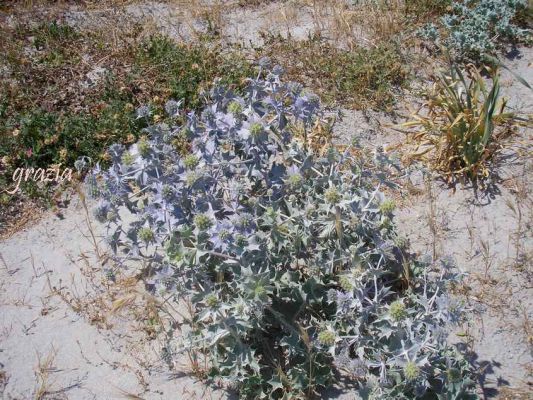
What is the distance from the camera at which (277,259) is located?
10.6 ft

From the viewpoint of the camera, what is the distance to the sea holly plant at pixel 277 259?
9.84 ft

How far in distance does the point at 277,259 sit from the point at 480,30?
3.81m

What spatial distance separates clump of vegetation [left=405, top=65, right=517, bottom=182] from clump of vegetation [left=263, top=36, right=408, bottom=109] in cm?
52

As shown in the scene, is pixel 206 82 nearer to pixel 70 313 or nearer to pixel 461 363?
pixel 70 313

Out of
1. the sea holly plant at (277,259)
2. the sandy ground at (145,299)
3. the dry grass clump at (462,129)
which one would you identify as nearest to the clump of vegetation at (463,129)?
the dry grass clump at (462,129)

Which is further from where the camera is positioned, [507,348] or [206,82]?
[206,82]

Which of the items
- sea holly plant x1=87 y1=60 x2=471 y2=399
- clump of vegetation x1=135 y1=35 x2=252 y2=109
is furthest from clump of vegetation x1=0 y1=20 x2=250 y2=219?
sea holly plant x1=87 y1=60 x2=471 y2=399

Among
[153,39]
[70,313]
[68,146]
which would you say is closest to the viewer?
[70,313]

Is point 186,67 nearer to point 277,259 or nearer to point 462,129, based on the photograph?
point 462,129

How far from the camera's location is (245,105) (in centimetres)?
341

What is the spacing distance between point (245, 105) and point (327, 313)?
4.46ft

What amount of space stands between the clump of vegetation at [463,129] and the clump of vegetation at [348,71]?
0.52 m

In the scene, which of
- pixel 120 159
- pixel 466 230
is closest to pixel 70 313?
pixel 120 159

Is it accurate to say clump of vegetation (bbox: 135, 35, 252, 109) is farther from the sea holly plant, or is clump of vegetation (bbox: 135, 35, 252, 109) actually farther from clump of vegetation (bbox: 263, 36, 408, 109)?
the sea holly plant
